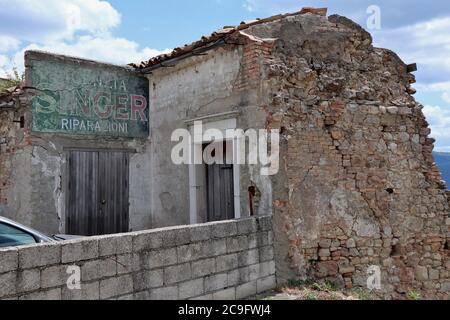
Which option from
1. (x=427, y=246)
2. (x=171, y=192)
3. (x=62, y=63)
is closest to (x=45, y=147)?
(x=62, y=63)

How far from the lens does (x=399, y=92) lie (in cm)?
786

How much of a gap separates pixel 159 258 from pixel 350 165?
3869 millimetres

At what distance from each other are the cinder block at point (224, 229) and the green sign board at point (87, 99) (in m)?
4.21

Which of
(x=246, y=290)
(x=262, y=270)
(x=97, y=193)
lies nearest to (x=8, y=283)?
(x=246, y=290)

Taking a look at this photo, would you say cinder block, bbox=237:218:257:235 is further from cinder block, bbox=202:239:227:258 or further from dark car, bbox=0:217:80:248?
dark car, bbox=0:217:80:248

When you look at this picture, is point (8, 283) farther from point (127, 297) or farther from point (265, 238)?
point (265, 238)

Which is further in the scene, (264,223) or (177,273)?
(264,223)

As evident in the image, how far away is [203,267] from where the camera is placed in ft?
16.9

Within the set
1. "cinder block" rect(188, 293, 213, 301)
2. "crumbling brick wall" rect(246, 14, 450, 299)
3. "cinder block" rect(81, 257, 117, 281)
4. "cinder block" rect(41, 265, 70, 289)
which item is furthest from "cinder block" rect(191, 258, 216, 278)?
"cinder block" rect(41, 265, 70, 289)

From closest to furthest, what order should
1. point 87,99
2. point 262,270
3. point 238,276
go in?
1. point 238,276
2. point 262,270
3. point 87,99

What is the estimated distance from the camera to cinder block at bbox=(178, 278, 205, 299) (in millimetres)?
4898

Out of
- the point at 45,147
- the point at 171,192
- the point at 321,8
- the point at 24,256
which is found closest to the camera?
the point at 24,256

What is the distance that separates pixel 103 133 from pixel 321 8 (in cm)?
486
